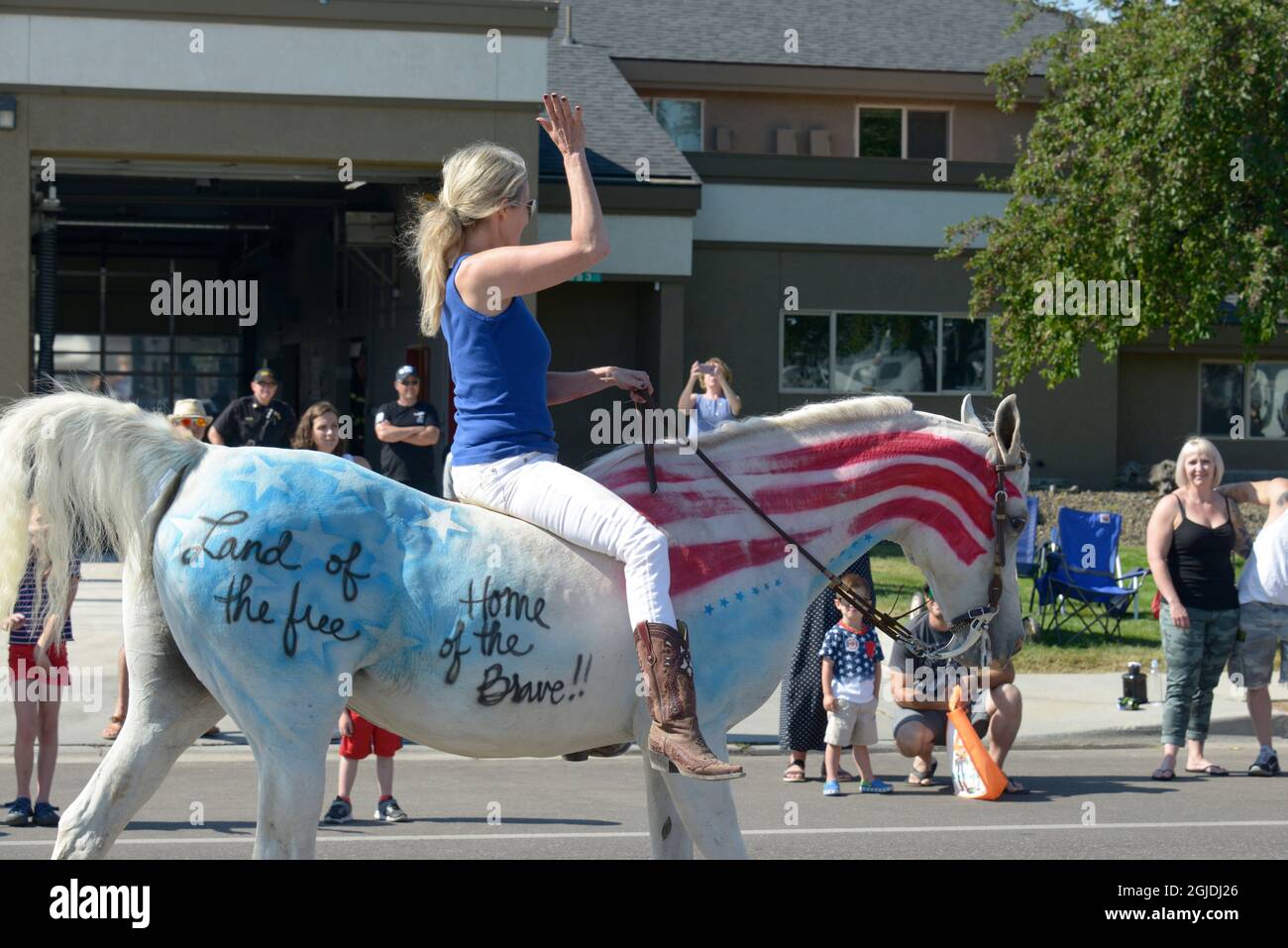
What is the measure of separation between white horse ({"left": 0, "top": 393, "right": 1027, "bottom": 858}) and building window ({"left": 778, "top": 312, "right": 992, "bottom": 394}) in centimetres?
2091

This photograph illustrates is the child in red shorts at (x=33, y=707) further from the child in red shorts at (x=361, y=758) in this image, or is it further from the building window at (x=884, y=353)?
the building window at (x=884, y=353)

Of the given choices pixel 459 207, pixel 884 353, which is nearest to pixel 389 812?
pixel 459 207

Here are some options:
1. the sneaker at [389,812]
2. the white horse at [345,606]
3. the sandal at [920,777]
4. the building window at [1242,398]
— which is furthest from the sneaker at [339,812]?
the building window at [1242,398]

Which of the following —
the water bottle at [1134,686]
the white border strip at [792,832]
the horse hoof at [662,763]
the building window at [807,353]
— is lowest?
the white border strip at [792,832]

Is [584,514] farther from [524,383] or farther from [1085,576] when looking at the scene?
[1085,576]

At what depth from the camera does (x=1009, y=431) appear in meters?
5.17

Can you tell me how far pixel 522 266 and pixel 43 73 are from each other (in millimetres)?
14540

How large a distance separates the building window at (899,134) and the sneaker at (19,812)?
70.2 feet

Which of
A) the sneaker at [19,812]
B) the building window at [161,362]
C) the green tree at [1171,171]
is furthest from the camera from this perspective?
the building window at [161,362]

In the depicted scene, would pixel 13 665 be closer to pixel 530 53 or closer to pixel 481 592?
pixel 481 592

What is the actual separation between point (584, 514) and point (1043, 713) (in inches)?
324

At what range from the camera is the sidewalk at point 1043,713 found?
1107 cm

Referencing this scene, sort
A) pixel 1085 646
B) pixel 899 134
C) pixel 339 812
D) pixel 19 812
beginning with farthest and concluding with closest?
pixel 899 134
pixel 1085 646
pixel 339 812
pixel 19 812

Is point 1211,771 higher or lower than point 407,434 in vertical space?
lower
